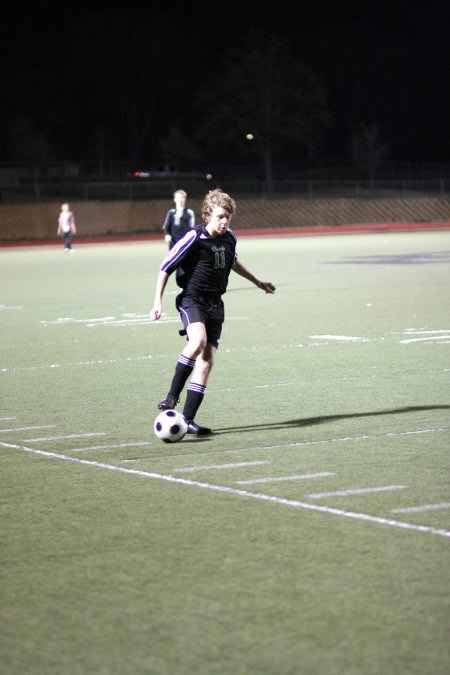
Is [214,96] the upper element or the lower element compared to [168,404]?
upper

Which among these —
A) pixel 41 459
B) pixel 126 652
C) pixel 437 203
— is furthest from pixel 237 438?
pixel 437 203

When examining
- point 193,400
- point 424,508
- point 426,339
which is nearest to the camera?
point 424,508

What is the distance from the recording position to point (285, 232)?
63.0 meters

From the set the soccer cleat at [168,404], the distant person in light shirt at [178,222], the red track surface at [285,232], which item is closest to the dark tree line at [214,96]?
the red track surface at [285,232]

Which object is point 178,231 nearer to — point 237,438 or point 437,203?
point 237,438

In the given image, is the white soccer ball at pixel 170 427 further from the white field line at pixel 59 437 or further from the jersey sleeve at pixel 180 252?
the jersey sleeve at pixel 180 252

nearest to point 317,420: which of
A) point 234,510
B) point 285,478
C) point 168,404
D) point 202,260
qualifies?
point 168,404

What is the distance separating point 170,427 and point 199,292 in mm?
1166

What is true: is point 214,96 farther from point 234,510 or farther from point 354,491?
point 234,510

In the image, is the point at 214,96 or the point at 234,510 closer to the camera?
the point at 234,510

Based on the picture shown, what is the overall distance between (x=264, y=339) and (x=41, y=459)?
7708 millimetres

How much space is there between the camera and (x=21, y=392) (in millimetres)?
11758

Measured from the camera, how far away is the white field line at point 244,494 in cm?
638

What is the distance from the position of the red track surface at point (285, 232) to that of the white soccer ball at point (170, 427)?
4644 centimetres
